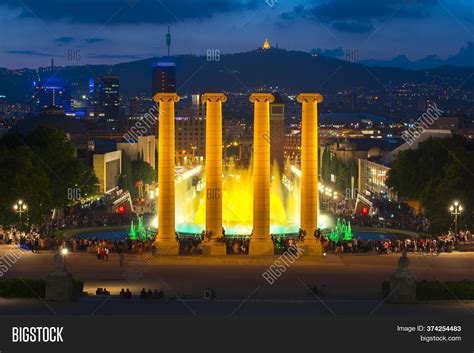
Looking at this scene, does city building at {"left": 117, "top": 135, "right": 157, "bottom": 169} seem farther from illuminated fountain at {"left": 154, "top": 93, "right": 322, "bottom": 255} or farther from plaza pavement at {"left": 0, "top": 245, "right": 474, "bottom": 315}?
plaza pavement at {"left": 0, "top": 245, "right": 474, "bottom": 315}

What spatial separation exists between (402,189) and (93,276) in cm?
5236

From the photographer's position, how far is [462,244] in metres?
66.6

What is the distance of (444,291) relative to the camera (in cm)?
4309

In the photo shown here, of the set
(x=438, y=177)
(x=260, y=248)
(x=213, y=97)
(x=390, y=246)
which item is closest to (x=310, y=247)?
(x=260, y=248)

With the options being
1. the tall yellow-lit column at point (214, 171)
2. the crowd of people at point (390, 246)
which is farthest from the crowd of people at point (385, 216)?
the tall yellow-lit column at point (214, 171)

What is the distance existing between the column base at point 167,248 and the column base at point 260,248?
4111 millimetres

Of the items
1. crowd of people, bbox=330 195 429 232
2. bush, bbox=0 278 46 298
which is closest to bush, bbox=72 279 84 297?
bush, bbox=0 278 46 298

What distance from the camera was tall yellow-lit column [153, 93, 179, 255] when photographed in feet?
194

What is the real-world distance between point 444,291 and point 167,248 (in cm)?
2088

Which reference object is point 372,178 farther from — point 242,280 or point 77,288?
point 77,288

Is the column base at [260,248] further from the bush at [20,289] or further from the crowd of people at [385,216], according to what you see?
the crowd of people at [385,216]

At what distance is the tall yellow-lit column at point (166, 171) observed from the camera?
59.2 metres

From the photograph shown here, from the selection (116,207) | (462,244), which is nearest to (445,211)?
(462,244)

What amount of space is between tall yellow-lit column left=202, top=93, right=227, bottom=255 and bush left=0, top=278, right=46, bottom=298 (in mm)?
17444
